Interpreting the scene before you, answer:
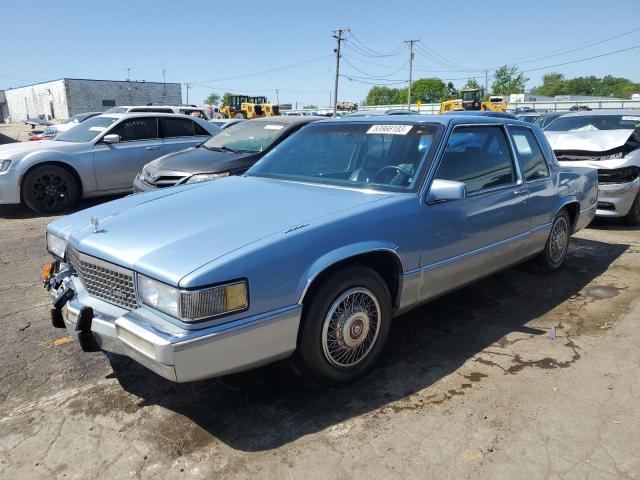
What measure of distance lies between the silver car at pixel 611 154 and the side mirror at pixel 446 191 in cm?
507

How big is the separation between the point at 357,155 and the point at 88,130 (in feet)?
22.8

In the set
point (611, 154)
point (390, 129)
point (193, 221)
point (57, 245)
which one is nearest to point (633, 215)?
point (611, 154)

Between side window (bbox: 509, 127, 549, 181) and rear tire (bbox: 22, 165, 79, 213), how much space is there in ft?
22.9

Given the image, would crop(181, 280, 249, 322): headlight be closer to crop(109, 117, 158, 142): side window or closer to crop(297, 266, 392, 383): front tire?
crop(297, 266, 392, 383): front tire

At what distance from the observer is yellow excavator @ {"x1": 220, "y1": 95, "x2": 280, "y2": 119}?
1368 inches

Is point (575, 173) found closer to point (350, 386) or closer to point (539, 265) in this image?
point (539, 265)

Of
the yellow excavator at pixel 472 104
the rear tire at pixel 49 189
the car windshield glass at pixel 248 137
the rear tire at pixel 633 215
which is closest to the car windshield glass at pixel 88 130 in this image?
the rear tire at pixel 49 189

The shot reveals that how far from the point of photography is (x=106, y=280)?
273 centimetres

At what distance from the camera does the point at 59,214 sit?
8211 millimetres

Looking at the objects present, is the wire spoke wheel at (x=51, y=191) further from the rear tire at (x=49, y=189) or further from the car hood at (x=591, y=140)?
the car hood at (x=591, y=140)

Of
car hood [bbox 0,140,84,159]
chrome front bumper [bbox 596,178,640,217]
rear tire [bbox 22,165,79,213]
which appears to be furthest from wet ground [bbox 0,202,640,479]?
car hood [bbox 0,140,84,159]

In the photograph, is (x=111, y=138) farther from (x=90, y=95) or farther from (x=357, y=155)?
(x=90, y=95)

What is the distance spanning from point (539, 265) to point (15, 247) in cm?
615

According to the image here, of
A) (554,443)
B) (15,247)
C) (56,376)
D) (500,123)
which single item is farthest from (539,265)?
(15,247)
